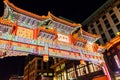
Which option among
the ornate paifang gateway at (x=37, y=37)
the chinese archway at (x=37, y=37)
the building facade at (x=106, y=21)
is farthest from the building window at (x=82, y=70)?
the ornate paifang gateway at (x=37, y=37)

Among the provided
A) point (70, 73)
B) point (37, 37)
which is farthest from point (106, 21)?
point (37, 37)

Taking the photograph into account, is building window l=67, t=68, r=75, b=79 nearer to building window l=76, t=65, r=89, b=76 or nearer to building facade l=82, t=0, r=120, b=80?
building window l=76, t=65, r=89, b=76

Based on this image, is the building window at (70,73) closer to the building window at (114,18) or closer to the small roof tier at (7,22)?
the building window at (114,18)

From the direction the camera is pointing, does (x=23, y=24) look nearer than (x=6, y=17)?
No

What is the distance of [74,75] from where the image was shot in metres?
19.0

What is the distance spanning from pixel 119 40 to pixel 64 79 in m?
13.6

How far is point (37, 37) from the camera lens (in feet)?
24.9

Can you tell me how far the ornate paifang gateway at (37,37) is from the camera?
6.54 m

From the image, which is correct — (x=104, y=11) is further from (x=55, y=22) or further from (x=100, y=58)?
(x=55, y=22)

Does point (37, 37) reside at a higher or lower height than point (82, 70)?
higher

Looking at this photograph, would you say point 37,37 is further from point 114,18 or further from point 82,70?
point 114,18

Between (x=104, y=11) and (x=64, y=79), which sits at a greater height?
(x=104, y=11)

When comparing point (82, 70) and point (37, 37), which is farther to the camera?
point (82, 70)

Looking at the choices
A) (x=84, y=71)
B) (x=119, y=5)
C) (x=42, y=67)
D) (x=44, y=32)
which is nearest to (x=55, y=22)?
(x=44, y=32)
